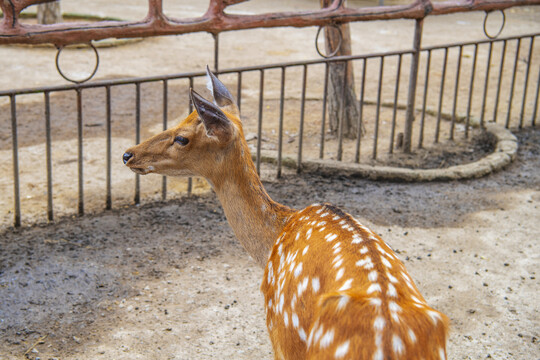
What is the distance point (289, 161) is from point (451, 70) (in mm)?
5317

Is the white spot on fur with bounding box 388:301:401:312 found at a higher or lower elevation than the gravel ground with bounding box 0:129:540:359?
higher

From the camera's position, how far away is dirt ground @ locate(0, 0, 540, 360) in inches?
146

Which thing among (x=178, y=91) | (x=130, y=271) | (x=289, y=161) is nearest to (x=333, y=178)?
(x=289, y=161)

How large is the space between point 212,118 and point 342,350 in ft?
4.25

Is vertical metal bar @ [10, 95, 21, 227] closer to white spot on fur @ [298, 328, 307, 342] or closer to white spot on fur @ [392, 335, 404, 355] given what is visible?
white spot on fur @ [298, 328, 307, 342]

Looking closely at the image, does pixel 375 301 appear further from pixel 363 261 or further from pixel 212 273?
pixel 212 273

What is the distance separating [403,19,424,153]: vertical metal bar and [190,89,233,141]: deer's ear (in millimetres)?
3761

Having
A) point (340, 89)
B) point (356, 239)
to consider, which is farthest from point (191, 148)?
point (340, 89)

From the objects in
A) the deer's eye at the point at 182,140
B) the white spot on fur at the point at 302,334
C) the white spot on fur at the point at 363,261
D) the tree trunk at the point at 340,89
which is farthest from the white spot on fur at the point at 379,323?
the tree trunk at the point at 340,89

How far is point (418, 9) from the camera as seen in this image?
6.27m

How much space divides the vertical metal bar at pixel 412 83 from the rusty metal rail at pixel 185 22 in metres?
0.14

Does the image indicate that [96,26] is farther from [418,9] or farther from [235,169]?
[418,9]

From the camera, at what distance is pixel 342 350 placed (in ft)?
6.77

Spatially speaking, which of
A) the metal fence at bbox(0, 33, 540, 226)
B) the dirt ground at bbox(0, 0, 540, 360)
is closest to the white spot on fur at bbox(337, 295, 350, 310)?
the dirt ground at bbox(0, 0, 540, 360)
